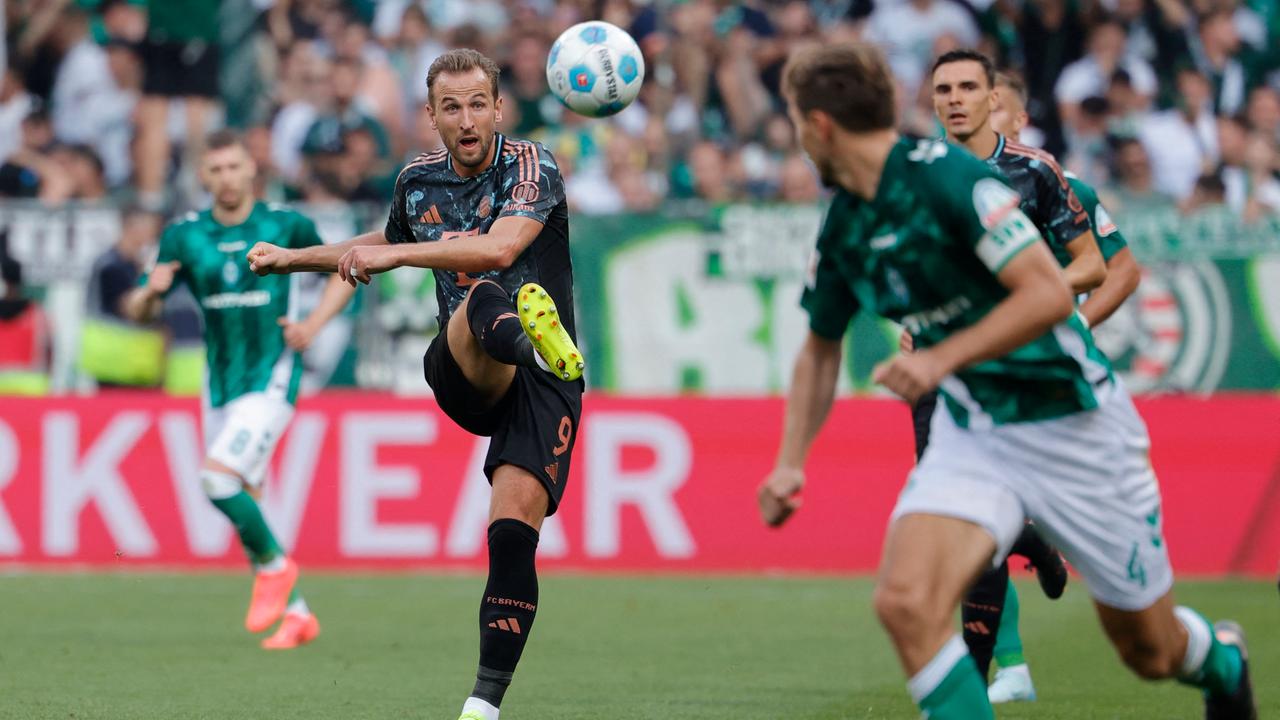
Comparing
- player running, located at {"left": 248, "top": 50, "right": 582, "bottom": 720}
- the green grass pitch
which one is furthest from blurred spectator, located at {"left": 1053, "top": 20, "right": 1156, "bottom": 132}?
player running, located at {"left": 248, "top": 50, "right": 582, "bottom": 720}

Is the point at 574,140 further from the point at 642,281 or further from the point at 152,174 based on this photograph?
the point at 152,174

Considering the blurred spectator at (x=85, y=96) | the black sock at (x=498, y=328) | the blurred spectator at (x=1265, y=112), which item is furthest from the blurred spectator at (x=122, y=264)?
the blurred spectator at (x=1265, y=112)

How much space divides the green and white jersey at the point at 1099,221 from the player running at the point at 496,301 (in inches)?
85.5

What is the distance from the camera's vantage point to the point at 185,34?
1689 centimetres

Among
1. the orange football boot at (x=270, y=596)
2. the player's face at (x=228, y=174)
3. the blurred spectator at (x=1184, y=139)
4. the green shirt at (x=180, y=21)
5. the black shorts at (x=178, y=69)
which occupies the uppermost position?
the green shirt at (x=180, y=21)

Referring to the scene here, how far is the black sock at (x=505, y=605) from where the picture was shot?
6.28 metres

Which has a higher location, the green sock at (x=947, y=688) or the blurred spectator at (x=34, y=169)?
the blurred spectator at (x=34, y=169)

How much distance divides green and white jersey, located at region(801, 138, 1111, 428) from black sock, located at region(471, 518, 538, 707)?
1667 millimetres

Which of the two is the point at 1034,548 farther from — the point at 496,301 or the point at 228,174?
the point at 228,174

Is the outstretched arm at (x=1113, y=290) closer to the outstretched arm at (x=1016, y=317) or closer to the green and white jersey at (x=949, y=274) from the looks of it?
the green and white jersey at (x=949, y=274)

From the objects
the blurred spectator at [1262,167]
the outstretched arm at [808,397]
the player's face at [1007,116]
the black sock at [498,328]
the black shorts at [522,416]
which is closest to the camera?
the outstretched arm at [808,397]

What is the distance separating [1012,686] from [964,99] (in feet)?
8.53

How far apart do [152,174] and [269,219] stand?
672 centimetres

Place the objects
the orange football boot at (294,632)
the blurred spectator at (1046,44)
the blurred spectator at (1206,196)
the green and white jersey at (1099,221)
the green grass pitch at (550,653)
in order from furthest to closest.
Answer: the blurred spectator at (1046,44) < the blurred spectator at (1206,196) < the orange football boot at (294,632) < the green grass pitch at (550,653) < the green and white jersey at (1099,221)
